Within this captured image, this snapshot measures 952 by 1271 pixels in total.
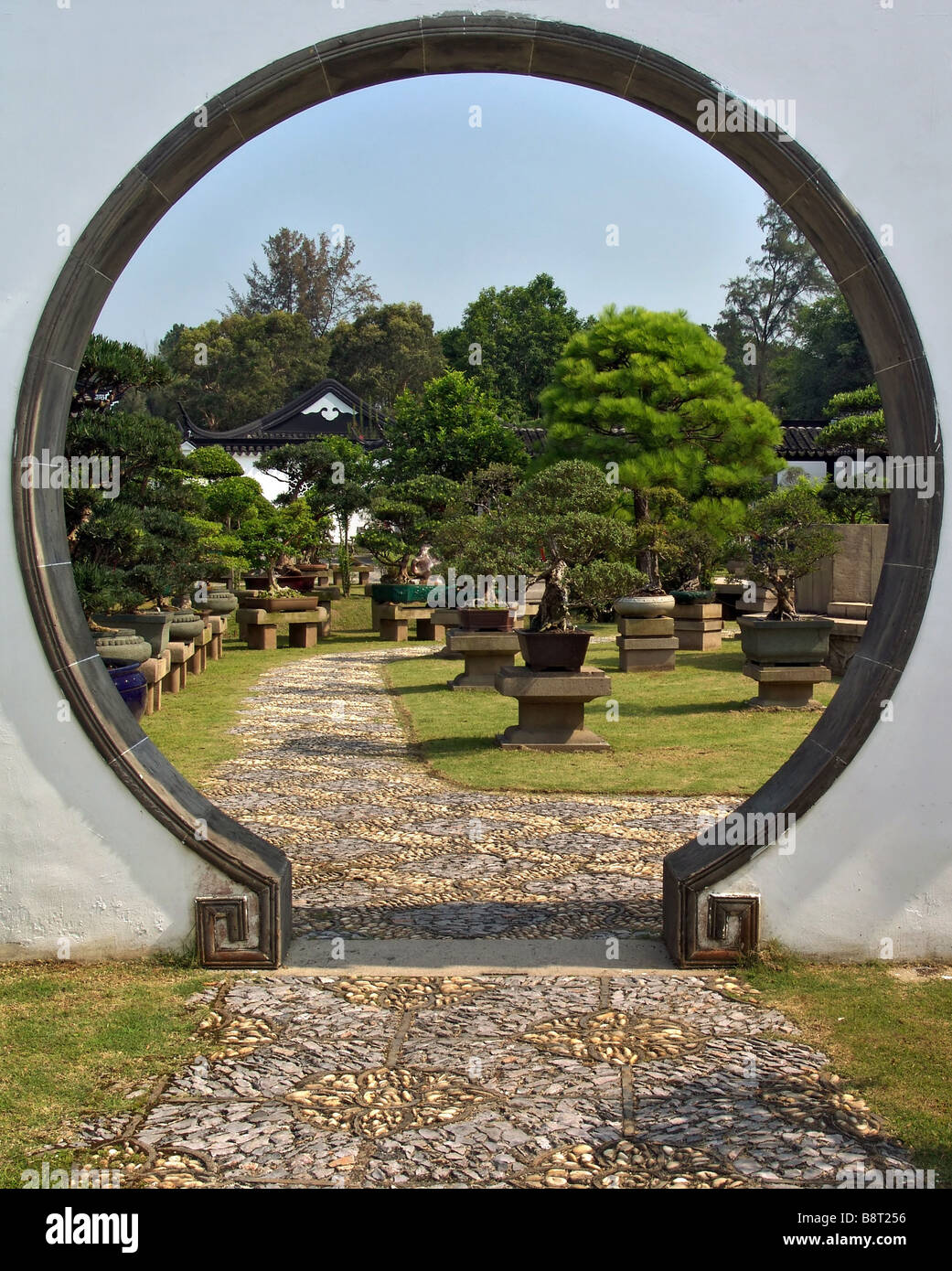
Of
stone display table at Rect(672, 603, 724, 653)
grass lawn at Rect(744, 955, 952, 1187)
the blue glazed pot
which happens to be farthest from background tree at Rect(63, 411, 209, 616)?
stone display table at Rect(672, 603, 724, 653)

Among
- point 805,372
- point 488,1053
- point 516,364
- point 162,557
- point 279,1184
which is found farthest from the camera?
point 805,372

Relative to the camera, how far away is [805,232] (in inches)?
146

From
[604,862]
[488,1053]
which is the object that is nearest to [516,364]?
[604,862]

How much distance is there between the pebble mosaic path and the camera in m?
2.49

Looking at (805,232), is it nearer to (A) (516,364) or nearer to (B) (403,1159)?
(B) (403,1159)

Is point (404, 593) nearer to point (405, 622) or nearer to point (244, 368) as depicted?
point (405, 622)

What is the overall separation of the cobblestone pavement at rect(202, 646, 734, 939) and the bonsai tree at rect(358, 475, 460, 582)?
→ 7299mm

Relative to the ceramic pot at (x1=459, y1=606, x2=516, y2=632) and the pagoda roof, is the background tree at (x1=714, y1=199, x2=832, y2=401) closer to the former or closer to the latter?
the pagoda roof

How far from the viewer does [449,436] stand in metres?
18.4

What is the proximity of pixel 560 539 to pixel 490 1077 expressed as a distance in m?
5.20

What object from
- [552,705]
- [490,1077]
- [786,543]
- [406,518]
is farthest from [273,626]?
[490,1077]

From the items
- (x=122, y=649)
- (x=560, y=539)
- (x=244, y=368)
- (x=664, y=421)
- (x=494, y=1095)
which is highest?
(x=244, y=368)

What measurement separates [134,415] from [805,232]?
558 cm

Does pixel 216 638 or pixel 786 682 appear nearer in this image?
pixel 786 682
